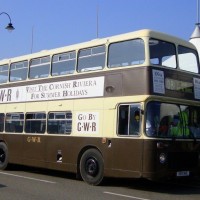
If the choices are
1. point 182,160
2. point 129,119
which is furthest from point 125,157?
point 182,160

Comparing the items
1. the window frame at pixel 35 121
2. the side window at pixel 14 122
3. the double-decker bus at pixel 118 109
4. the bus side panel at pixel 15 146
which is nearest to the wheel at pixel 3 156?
the bus side panel at pixel 15 146

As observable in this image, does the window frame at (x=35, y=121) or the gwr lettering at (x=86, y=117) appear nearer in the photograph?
the gwr lettering at (x=86, y=117)

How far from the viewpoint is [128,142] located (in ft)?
38.3

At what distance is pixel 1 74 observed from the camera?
17.8 metres

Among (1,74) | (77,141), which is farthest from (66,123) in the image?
(1,74)

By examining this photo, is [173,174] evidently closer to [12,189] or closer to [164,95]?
[164,95]

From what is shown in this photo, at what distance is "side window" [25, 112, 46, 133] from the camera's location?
14916mm

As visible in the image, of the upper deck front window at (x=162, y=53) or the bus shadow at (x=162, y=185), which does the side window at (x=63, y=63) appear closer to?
the upper deck front window at (x=162, y=53)

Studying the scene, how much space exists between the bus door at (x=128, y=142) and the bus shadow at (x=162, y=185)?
0.91 meters

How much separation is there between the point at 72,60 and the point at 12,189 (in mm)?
4681

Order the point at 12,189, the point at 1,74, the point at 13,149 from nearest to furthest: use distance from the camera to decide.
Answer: the point at 12,189 → the point at 13,149 → the point at 1,74

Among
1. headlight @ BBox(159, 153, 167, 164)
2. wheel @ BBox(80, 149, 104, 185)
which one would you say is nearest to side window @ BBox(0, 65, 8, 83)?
wheel @ BBox(80, 149, 104, 185)

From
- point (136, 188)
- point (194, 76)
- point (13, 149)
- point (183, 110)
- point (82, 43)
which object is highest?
point (82, 43)

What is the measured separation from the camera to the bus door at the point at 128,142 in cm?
1142
